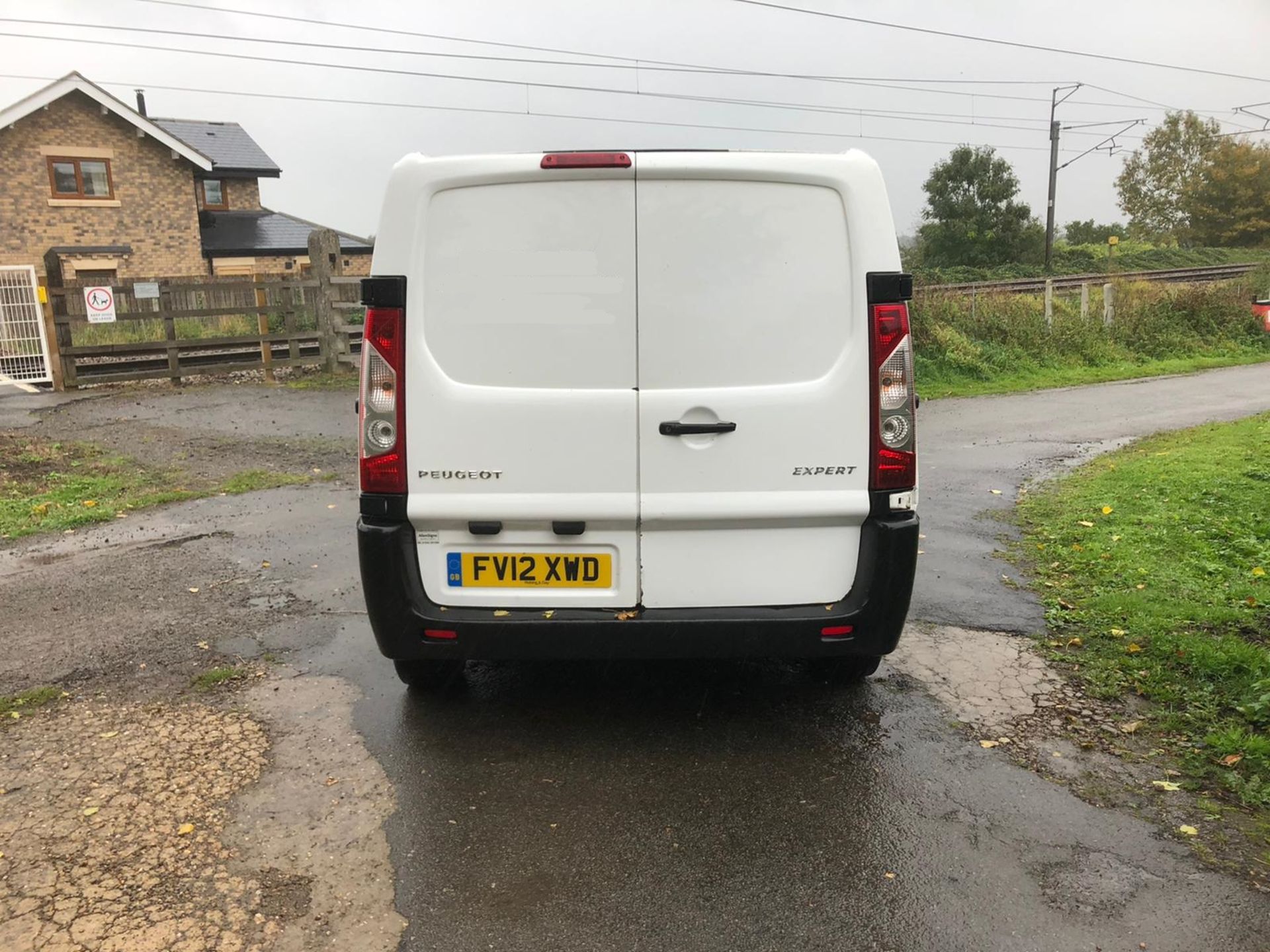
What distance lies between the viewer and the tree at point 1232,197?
55500mm

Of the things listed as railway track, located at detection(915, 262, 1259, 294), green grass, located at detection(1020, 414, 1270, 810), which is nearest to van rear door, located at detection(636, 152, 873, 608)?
green grass, located at detection(1020, 414, 1270, 810)

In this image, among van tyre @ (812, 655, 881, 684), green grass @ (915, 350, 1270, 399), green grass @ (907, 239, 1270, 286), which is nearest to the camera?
van tyre @ (812, 655, 881, 684)

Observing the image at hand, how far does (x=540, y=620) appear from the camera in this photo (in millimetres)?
3502

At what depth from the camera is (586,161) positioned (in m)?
3.33

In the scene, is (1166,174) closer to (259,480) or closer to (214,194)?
(214,194)

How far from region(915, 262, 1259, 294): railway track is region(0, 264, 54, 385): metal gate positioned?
15.6 metres

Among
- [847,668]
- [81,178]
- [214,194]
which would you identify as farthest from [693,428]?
[214,194]

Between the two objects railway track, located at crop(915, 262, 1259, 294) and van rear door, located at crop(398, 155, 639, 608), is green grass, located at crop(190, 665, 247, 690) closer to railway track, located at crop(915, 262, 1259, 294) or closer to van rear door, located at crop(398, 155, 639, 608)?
van rear door, located at crop(398, 155, 639, 608)

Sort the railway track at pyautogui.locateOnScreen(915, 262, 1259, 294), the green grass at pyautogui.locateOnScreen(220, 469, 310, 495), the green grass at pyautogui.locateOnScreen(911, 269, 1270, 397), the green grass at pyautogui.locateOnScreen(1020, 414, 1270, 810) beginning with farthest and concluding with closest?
the railway track at pyautogui.locateOnScreen(915, 262, 1259, 294), the green grass at pyautogui.locateOnScreen(911, 269, 1270, 397), the green grass at pyautogui.locateOnScreen(220, 469, 310, 495), the green grass at pyautogui.locateOnScreen(1020, 414, 1270, 810)

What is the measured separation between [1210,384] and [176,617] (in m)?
15.8

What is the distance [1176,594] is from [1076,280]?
93.1ft

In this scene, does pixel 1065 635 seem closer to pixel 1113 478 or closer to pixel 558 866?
pixel 558 866

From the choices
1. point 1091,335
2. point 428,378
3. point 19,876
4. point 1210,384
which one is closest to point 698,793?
point 428,378

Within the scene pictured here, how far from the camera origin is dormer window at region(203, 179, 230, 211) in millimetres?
34500
